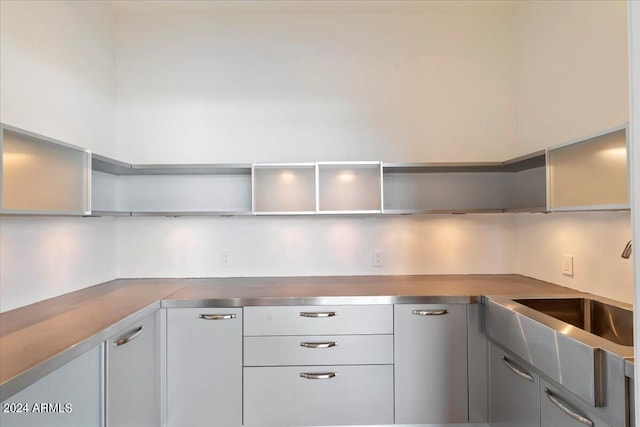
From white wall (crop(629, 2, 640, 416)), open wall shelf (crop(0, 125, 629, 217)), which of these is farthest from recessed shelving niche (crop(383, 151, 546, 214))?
white wall (crop(629, 2, 640, 416))

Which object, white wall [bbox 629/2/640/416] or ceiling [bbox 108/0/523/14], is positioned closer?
white wall [bbox 629/2/640/416]

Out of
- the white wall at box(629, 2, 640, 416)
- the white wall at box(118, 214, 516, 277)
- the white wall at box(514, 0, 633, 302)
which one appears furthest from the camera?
the white wall at box(118, 214, 516, 277)

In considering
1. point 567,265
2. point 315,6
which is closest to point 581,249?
point 567,265

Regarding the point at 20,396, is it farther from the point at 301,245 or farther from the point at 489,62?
the point at 489,62

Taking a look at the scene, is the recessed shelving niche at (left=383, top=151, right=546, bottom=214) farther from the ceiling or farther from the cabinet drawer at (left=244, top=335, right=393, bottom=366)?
the ceiling

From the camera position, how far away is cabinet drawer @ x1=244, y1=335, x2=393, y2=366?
1.87 meters

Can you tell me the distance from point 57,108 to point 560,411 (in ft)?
9.18

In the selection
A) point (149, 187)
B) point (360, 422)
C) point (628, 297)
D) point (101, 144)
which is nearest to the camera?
point (628, 297)

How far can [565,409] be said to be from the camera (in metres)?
1.28

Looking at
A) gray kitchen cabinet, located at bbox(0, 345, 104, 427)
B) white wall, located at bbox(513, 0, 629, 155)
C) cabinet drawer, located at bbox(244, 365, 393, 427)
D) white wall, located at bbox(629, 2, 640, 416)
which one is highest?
white wall, located at bbox(513, 0, 629, 155)

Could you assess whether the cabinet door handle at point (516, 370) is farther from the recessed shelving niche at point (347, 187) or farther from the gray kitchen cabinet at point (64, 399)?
the gray kitchen cabinet at point (64, 399)

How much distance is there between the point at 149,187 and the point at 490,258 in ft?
8.39

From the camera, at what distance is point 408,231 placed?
253 centimetres

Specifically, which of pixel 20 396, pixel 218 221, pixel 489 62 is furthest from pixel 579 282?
pixel 20 396
